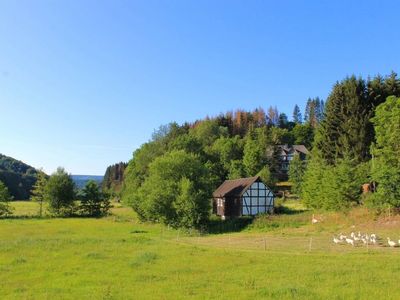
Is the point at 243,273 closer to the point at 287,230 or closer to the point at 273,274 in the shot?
the point at 273,274

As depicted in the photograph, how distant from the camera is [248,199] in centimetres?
6216

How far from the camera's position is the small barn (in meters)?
62.1

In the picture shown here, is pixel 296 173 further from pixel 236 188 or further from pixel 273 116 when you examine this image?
pixel 273 116

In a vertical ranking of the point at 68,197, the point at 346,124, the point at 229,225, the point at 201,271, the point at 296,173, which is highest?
the point at 346,124

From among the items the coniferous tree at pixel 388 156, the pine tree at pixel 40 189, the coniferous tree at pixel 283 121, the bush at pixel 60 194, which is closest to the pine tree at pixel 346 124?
the coniferous tree at pixel 388 156

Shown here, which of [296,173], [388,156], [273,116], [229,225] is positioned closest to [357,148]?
[388,156]

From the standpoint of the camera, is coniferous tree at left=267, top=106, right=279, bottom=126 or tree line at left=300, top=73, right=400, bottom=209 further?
coniferous tree at left=267, top=106, right=279, bottom=126

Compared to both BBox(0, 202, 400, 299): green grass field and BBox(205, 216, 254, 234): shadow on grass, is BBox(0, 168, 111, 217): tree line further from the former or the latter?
BBox(0, 202, 400, 299): green grass field

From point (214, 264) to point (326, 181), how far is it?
29.7m

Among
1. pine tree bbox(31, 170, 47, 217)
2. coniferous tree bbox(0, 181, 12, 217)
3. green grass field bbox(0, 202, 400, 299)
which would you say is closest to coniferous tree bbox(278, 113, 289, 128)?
pine tree bbox(31, 170, 47, 217)

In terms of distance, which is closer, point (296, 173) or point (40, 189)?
point (296, 173)

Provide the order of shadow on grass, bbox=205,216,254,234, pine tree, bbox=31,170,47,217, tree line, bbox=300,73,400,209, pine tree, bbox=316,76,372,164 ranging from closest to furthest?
tree line, bbox=300,73,400,209 < shadow on grass, bbox=205,216,254,234 < pine tree, bbox=316,76,372,164 < pine tree, bbox=31,170,47,217

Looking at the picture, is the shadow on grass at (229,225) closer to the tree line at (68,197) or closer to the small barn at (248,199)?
the small barn at (248,199)

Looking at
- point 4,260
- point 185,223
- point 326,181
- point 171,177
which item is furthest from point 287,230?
point 4,260
